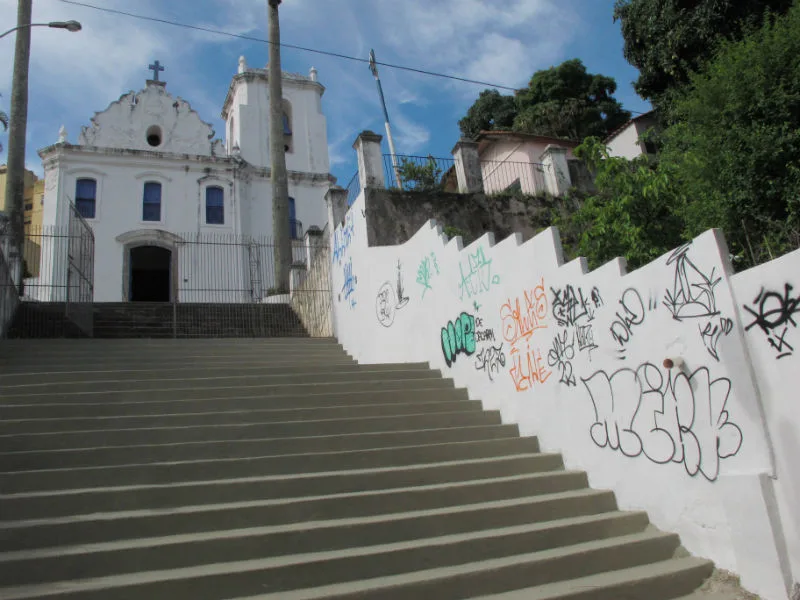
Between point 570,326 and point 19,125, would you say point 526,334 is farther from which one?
point 19,125

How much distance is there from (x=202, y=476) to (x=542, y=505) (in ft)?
9.53

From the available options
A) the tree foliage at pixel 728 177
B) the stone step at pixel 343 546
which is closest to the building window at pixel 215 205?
the tree foliage at pixel 728 177

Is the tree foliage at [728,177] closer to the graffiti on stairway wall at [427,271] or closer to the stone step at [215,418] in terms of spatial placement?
the graffiti on stairway wall at [427,271]

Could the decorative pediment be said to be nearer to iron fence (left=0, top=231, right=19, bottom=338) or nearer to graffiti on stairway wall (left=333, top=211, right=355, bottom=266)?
iron fence (left=0, top=231, right=19, bottom=338)

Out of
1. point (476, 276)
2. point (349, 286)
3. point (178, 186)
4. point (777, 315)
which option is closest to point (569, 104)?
point (178, 186)

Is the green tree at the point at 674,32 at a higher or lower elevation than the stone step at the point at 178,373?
higher

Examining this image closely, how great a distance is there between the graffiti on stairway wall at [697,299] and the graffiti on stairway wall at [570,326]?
2.80 feet

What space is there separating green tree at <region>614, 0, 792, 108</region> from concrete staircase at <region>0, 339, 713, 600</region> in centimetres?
1157

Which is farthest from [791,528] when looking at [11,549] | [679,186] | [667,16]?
[667,16]

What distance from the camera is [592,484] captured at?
558 cm

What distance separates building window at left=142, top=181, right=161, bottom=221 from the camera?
2266 centimetres

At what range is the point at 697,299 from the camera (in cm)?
461

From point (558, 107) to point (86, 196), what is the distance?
777 inches

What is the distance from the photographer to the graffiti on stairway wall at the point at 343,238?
1164 centimetres
